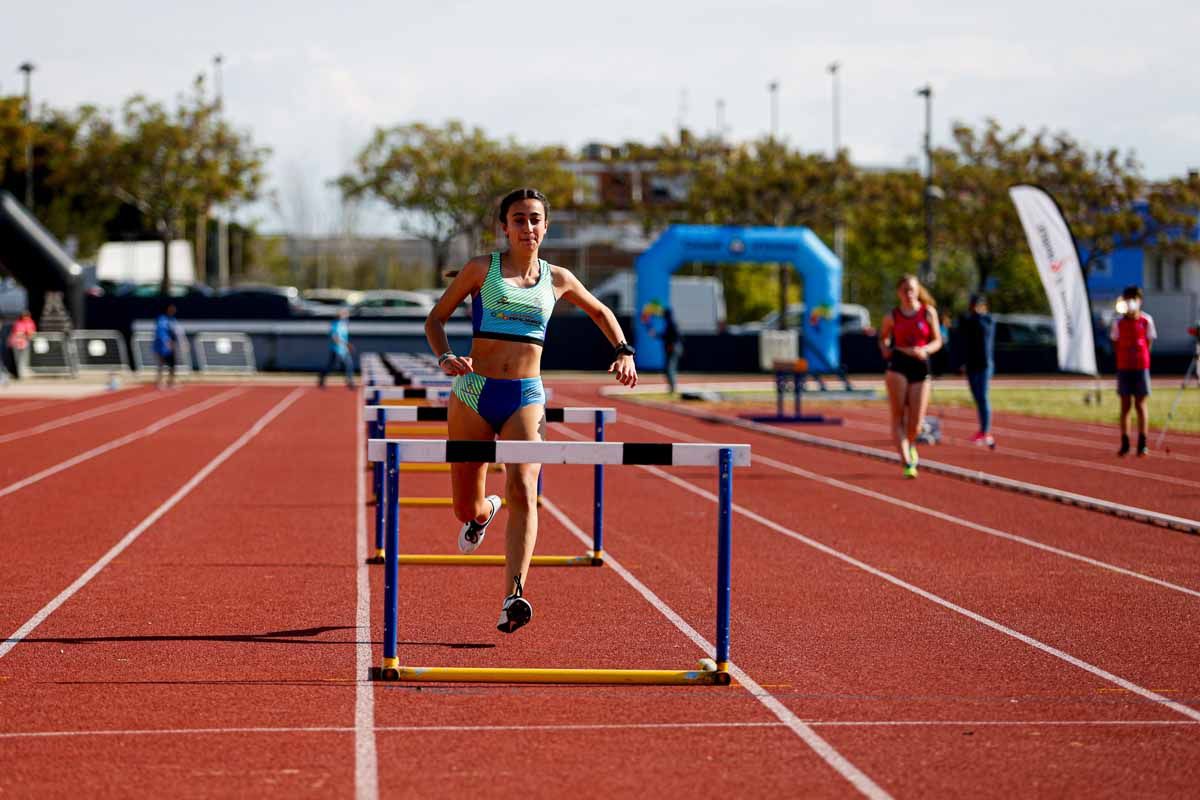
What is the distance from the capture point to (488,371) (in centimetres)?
695

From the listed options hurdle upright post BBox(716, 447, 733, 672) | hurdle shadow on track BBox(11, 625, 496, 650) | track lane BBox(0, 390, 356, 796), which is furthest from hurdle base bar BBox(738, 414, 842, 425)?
hurdle upright post BBox(716, 447, 733, 672)

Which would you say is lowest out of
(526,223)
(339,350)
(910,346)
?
(339,350)

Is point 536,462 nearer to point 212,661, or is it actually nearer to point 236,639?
point 212,661

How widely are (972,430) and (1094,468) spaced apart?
692cm

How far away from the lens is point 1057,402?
32344mm

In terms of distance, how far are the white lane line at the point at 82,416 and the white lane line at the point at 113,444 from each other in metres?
1.18

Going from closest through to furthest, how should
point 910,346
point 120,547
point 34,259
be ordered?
1. point 120,547
2. point 910,346
3. point 34,259

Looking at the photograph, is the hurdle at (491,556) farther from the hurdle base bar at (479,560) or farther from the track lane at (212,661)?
the track lane at (212,661)

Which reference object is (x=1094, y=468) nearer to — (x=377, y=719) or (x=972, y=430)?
(x=972, y=430)

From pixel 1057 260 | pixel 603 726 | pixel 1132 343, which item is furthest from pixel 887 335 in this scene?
pixel 603 726

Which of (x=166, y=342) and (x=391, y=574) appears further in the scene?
(x=166, y=342)

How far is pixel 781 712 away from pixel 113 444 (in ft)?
51.2

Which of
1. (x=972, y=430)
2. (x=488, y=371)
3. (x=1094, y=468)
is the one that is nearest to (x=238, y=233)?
(x=972, y=430)

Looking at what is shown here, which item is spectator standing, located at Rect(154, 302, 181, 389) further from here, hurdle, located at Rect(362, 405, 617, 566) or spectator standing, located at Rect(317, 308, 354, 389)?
hurdle, located at Rect(362, 405, 617, 566)
